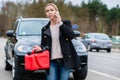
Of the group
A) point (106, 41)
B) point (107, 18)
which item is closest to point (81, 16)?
point (107, 18)

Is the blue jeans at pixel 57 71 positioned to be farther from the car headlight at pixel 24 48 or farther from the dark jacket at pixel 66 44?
the car headlight at pixel 24 48

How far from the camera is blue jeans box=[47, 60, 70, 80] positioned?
6243 millimetres

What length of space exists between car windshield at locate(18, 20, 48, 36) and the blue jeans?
19.0ft

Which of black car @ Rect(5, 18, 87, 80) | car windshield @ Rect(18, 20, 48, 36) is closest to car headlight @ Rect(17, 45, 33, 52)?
black car @ Rect(5, 18, 87, 80)

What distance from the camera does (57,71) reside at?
20.8 ft

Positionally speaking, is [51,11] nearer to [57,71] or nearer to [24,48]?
[57,71]

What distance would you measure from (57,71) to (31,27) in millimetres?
6367

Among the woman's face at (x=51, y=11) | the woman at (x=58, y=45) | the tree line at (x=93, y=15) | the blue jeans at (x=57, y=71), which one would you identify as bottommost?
the tree line at (x=93, y=15)

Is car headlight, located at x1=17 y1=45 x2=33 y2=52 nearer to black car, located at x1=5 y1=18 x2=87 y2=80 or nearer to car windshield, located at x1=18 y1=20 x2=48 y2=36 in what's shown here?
black car, located at x1=5 y1=18 x2=87 y2=80

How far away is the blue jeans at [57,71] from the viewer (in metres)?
6.24

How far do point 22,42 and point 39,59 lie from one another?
15.4 ft

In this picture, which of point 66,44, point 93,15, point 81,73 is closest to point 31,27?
point 81,73

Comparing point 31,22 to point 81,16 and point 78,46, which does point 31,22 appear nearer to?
point 78,46

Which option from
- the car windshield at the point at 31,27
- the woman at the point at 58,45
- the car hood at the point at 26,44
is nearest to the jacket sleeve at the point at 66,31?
the woman at the point at 58,45
